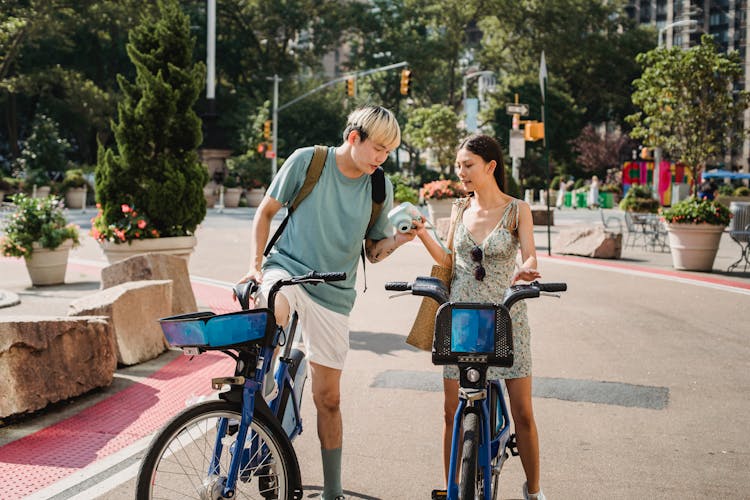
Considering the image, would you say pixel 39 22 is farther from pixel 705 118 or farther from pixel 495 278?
pixel 495 278

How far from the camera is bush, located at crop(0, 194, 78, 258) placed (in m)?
13.4

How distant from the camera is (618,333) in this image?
9406mm

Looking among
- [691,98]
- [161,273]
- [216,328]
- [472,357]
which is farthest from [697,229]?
[691,98]

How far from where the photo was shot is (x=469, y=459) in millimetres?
3230

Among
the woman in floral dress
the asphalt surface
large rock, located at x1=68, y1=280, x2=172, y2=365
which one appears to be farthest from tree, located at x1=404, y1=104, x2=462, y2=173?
the woman in floral dress

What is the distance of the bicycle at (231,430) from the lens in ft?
10.4

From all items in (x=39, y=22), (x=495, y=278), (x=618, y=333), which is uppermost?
(x=39, y=22)

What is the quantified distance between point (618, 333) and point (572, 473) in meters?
4.84

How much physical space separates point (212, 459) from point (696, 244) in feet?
44.7

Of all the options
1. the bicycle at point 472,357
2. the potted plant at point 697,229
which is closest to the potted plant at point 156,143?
the bicycle at point 472,357

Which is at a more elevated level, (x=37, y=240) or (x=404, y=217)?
(x=404, y=217)

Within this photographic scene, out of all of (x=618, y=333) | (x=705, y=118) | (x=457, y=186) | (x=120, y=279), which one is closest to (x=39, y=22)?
(x=457, y=186)

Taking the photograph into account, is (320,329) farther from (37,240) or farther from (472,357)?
(37,240)

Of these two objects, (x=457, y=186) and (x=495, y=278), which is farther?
(x=457, y=186)
